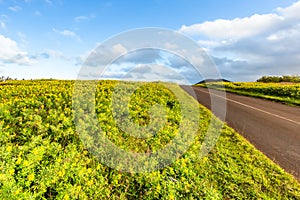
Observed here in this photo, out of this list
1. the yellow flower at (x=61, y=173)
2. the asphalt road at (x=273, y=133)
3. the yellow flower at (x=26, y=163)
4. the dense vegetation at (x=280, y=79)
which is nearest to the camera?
the yellow flower at (x=26, y=163)

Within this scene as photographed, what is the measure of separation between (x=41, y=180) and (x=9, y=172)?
48 centimetres

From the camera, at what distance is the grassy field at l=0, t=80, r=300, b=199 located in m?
3.69

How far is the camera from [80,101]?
698cm

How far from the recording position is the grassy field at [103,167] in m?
3.69

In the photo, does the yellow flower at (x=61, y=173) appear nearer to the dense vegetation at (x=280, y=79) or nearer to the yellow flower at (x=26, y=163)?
the yellow flower at (x=26, y=163)

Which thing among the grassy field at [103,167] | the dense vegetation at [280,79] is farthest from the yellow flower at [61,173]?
the dense vegetation at [280,79]

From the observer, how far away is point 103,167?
4.74 metres

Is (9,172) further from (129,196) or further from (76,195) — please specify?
(129,196)

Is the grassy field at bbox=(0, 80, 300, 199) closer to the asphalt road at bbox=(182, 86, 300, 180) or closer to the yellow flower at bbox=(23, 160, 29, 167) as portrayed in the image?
A: the yellow flower at bbox=(23, 160, 29, 167)

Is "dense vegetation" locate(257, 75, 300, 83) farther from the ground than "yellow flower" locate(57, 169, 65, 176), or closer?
farther from the ground

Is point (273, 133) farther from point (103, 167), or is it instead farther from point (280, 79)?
point (280, 79)

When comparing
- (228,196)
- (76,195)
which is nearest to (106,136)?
(76,195)

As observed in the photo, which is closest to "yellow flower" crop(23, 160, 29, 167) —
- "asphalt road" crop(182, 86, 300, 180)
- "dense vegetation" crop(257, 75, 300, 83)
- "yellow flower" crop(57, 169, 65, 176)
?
"yellow flower" crop(57, 169, 65, 176)

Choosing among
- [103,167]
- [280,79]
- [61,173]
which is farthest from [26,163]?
[280,79]
